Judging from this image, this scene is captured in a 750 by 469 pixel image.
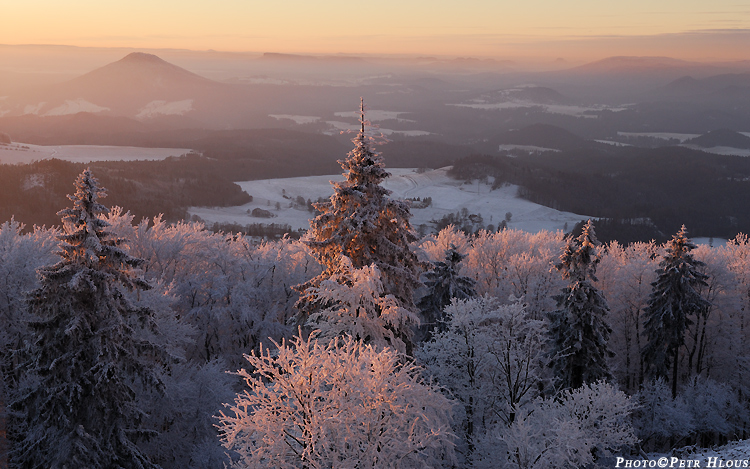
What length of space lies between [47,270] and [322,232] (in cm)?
824

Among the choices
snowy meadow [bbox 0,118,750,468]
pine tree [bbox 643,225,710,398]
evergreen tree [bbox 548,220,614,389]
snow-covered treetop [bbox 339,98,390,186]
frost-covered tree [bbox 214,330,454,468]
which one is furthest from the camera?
pine tree [bbox 643,225,710,398]

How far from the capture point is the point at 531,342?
Result: 1795cm

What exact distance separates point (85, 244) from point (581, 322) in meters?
23.0

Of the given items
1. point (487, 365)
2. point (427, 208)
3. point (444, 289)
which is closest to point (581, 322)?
point (444, 289)

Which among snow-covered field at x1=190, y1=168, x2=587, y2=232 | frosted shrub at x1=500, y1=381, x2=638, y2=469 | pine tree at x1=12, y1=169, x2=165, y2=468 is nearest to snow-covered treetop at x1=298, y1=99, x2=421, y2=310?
frosted shrub at x1=500, y1=381, x2=638, y2=469

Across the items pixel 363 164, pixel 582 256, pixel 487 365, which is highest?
pixel 363 164

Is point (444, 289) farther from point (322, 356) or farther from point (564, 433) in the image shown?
point (322, 356)

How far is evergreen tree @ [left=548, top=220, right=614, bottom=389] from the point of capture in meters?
25.0

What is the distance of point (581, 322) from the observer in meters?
25.7

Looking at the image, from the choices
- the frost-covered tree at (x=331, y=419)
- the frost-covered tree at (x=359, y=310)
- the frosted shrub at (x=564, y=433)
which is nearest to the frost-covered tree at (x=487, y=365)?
the frosted shrub at (x=564, y=433)

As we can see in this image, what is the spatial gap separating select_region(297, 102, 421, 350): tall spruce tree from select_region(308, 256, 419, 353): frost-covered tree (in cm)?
107

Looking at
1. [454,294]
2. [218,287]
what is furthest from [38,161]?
[454,294]

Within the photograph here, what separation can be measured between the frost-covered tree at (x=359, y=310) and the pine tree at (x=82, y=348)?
6.06 m

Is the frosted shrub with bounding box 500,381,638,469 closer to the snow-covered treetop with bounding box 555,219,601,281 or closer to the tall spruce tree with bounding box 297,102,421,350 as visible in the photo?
the tall spruce tree with bounding box 297,102,421,350
